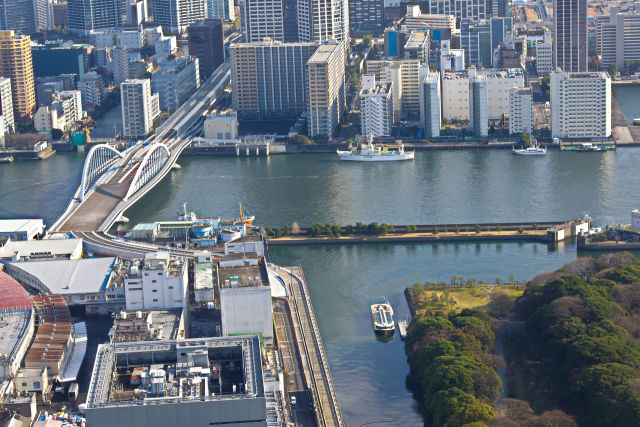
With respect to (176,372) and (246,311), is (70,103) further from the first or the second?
(176,372)

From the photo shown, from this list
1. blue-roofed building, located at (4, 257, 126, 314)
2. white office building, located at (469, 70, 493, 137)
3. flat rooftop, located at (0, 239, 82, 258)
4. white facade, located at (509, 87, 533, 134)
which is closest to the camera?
blue-roofed building, located at (4, 257, 126, 314)

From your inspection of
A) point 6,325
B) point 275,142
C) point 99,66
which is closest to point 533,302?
point 6,325

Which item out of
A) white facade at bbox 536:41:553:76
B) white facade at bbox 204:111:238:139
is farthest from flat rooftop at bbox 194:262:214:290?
white facade at bbox 536:41:553:76

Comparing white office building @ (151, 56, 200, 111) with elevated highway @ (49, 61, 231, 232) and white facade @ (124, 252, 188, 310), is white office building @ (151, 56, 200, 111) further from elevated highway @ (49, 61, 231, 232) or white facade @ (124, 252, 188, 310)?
white facade @ (124, 252, 188, 310)

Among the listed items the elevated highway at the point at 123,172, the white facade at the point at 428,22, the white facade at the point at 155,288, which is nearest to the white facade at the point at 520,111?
the elevated highway at the point at 123,172

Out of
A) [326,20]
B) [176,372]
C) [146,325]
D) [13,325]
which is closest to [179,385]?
[176,372]

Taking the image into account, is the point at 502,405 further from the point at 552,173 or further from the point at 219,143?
the point at 219,143
